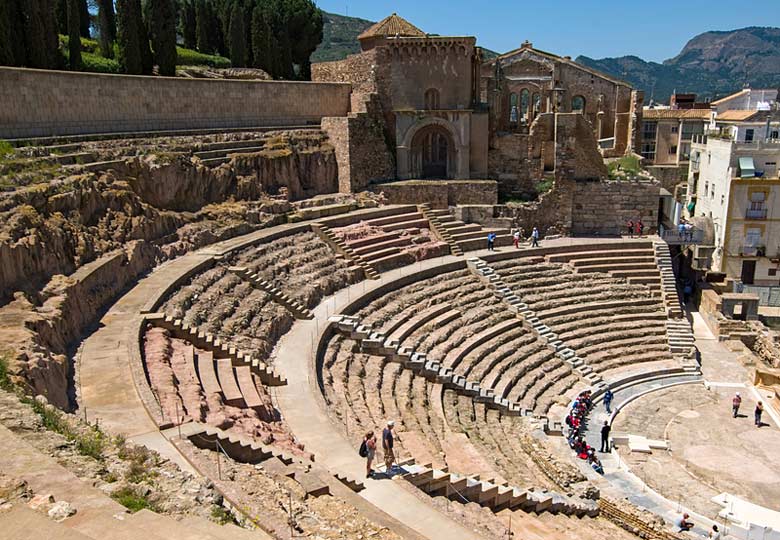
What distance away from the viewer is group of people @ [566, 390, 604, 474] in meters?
15.1

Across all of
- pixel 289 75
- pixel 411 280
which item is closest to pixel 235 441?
pixel 411 280

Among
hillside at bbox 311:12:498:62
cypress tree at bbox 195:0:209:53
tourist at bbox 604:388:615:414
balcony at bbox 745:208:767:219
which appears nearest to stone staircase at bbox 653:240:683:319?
balcony at bbox 745:208:767:219

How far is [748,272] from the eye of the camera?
94.5ft

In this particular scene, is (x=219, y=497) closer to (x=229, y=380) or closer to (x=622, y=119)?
(x=229, y=380)

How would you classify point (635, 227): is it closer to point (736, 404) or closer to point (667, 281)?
point (667, 281)

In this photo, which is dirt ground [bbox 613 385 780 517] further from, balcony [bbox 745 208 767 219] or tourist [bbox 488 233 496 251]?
balcony [bbox 745 208 767 219]

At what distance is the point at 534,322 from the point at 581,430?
4945 millimetres

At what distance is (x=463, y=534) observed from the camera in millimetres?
8305

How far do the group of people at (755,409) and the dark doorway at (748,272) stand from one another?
12586mm

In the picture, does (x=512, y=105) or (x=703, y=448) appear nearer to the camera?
(x=703, y=448)

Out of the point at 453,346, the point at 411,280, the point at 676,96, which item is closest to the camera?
the point at 453,346

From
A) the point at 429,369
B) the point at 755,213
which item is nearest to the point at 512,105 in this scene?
the point at 755,213

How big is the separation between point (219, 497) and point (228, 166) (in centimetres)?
1733

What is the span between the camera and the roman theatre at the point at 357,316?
29.8ft
